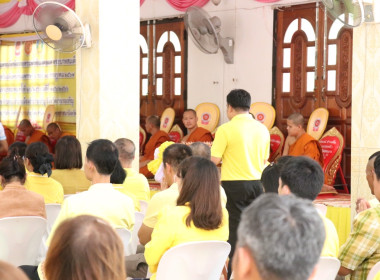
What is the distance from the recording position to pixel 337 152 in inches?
316

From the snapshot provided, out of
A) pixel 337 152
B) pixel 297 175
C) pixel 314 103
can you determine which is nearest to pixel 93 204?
pixel 297 175

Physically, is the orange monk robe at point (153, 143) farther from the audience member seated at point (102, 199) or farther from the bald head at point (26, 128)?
the audience member seated at point (102, 199)

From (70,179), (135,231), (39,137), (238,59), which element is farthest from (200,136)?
(135,231)

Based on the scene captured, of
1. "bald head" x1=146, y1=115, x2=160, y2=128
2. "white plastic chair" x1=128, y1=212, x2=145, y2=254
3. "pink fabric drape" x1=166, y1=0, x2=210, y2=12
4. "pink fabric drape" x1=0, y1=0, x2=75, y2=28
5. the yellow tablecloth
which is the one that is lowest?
the yellow tablecloth

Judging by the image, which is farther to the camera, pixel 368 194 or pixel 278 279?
pixel 368 194

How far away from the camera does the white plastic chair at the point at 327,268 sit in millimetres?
2688

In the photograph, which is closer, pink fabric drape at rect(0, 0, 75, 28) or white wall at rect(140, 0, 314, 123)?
white wall at rect(140, 0, 314, 123)

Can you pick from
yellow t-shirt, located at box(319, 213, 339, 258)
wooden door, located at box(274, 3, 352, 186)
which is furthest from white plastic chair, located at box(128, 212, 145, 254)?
wooden door, located at box(274, 3, 352, 186)

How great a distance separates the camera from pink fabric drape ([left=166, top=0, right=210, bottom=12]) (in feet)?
30.8

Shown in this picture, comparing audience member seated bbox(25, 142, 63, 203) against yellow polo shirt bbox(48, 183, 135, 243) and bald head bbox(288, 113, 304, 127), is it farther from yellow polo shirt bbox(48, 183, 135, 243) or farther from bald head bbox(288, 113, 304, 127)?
bald head bbox(288, 113, 304, 127)

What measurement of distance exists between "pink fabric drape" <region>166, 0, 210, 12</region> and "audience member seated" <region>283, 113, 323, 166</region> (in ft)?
7.60

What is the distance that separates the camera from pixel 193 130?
945cm

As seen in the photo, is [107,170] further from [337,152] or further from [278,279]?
[337,152]

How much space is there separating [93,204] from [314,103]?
5.86 m
